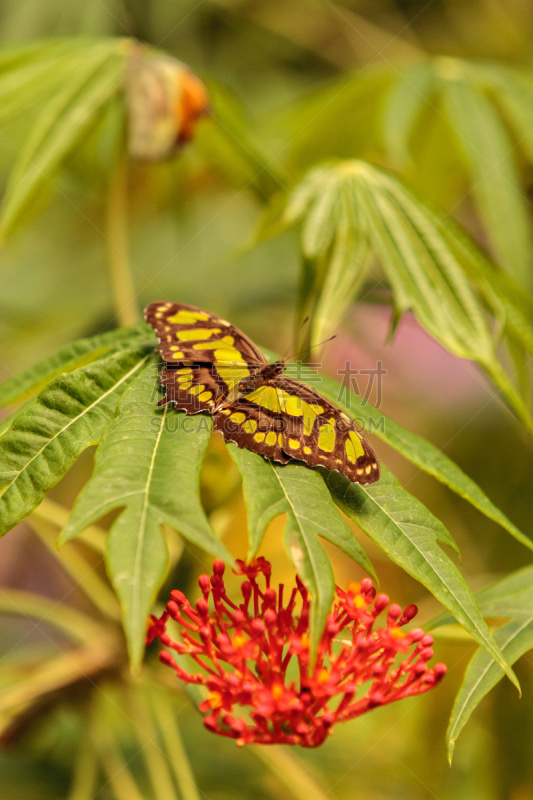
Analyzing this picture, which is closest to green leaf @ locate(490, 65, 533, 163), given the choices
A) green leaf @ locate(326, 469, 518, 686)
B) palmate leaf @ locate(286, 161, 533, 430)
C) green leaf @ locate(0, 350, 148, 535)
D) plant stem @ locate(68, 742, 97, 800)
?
palmate leaf @ locate(286, 161, 533, 430)

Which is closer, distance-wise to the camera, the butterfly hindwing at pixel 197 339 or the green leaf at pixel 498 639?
the green leaf at pixel 498 639

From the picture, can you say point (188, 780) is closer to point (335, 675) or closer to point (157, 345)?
point (335, 675)

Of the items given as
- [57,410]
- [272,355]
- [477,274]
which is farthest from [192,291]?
[57,410]

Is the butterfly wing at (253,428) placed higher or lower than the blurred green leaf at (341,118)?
lower

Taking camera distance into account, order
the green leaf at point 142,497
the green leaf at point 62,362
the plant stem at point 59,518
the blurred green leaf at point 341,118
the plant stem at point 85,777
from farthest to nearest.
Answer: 1. the blurred green leaf at point 341,118
2. the plant stem at point 85,777
3. the plant stem at point 59,518
4. the green leaf at point 62,362
5. the green leaf at point 142,497

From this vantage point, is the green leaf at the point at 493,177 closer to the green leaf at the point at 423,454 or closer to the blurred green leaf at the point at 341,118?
the blurred green leaf at the point at 341,118

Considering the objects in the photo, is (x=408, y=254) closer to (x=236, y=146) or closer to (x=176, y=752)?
(x=236, y=146)

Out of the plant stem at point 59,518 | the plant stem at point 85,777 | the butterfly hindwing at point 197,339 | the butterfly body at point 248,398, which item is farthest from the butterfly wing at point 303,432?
the plant stem at point 85,777
